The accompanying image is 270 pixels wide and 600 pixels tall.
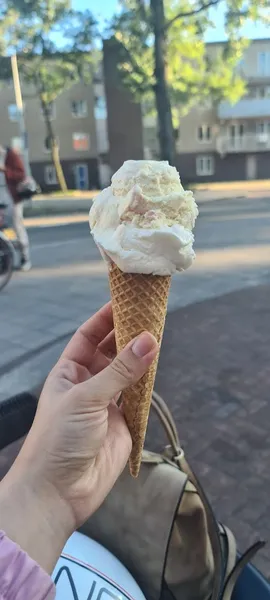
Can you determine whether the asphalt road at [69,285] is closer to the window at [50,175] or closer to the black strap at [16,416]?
the black strap at [16,416]

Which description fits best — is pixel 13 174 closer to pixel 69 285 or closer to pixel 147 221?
pixel 69 285

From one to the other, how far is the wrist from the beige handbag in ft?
1.24

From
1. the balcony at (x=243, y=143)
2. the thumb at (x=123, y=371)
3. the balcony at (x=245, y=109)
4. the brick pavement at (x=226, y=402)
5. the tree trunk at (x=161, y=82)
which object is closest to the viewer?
the thumb at (x=123, y=371)

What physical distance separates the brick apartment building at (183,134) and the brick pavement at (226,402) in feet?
105

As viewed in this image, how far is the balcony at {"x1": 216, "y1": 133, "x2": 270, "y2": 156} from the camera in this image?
37094 mm

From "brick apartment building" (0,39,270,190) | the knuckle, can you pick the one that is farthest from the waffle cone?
"brick apartment building" (0,39,270,190)

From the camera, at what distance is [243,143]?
37.2 metres

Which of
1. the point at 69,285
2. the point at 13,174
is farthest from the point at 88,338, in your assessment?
the point at 13,174

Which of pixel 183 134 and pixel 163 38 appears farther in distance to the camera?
pixel 183 134

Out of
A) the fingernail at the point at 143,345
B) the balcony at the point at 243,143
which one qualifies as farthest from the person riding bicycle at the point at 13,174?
the balcony at the point at 243,143

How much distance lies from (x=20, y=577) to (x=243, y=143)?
1532 inches

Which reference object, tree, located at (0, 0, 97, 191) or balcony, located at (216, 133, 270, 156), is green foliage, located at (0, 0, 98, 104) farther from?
balcony, located at (216, 133, 270, 156)

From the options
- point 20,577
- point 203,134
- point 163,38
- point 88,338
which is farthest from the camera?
point 203,134

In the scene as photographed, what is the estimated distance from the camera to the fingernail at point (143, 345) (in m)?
1.28
